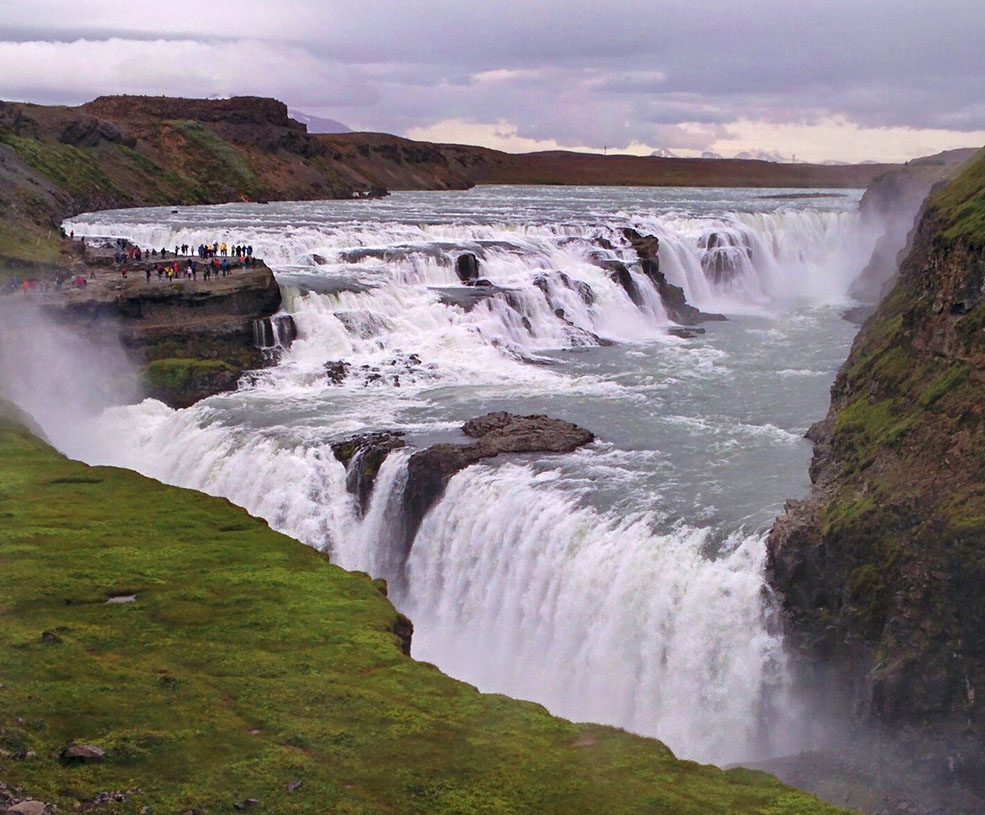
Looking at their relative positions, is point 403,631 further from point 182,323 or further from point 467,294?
point 467,294

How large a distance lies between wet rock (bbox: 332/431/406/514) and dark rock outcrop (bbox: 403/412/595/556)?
4.28 feet

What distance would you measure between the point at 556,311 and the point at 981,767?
3374 centimetres

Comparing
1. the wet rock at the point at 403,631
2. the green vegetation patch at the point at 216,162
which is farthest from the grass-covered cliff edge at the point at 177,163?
the wet rock at the point at 403,631

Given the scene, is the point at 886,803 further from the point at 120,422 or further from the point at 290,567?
the point at 120,422

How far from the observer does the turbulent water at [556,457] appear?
867 inches

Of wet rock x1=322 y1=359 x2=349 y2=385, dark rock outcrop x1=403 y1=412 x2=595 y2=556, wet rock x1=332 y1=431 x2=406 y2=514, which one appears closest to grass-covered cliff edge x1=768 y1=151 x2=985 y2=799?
dark rock outcrop x1=403 y1=412 x2=595 y2=556

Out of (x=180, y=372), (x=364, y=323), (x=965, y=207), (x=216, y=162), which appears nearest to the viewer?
(x=965, y=207)

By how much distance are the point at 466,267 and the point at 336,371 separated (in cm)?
1337

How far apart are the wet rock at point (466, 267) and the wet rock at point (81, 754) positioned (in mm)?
39357

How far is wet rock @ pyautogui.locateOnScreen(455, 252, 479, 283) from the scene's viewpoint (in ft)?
171

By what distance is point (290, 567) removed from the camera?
21.9 m

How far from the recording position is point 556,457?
95.7 feet

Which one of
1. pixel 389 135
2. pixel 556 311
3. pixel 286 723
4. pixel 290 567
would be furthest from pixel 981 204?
pixel 389 135

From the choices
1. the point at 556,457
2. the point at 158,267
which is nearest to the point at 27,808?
the point at 556,457
